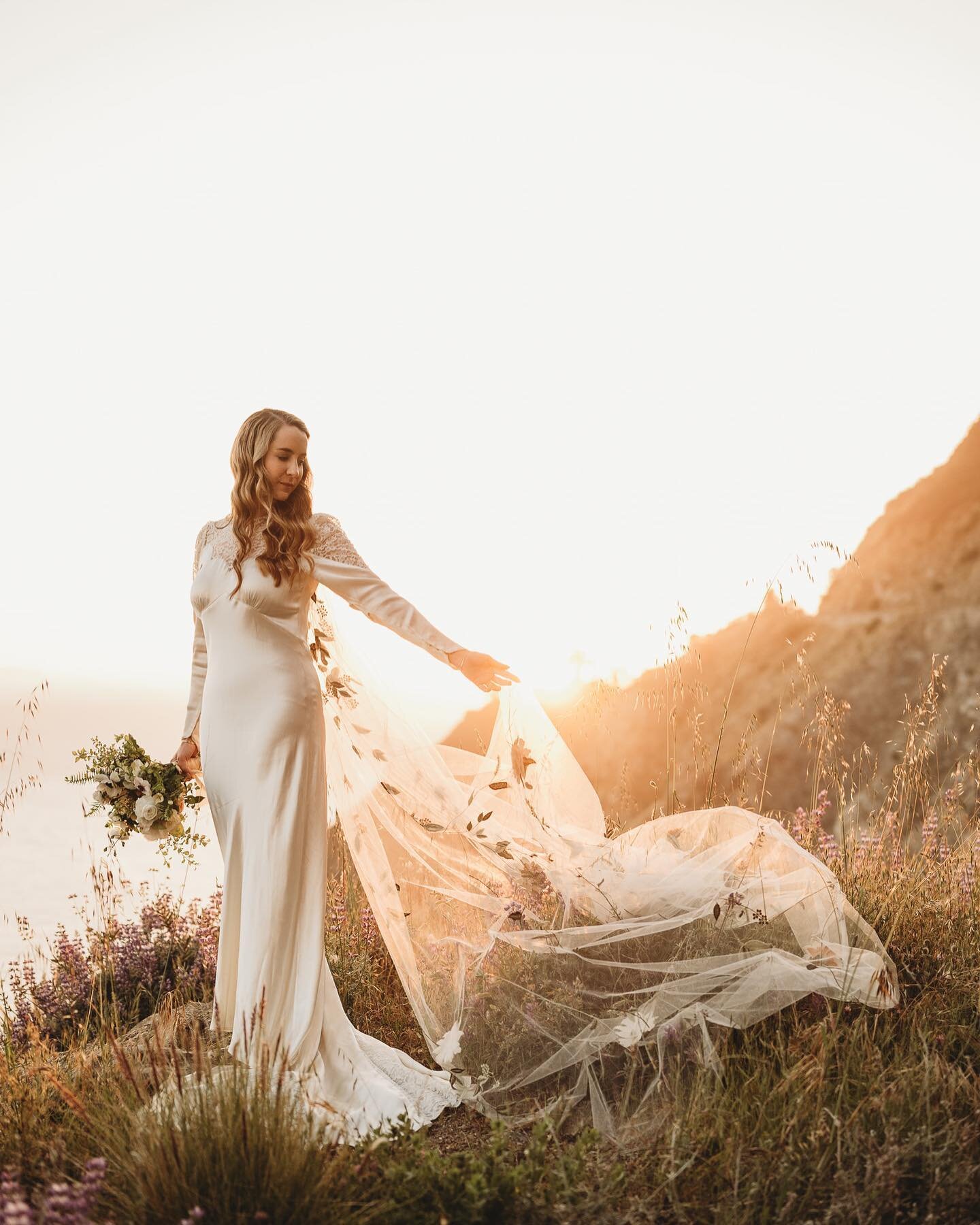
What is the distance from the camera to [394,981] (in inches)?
194

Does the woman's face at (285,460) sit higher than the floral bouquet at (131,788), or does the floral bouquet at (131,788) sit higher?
the woman's face at (285,460)

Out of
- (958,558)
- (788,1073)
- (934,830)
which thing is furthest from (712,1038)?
(958,558)

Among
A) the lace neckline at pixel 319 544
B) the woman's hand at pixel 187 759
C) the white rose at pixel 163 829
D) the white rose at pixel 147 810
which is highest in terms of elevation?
the lace neckline at pixel 319 544

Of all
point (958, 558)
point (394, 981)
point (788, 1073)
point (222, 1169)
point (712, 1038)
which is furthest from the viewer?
point (958, 558)

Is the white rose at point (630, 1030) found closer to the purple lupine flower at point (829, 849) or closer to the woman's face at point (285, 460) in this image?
the purple lupine flower at point (829, 849)

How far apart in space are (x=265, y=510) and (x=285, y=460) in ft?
0.71

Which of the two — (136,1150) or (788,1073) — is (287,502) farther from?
(788,1073)

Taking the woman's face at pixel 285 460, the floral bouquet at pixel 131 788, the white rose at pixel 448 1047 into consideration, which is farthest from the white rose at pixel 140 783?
the white rose at pixel 448 1047

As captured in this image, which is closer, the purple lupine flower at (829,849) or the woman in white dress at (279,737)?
the woman in white dress at (279,737)

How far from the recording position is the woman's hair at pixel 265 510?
13.7 ft

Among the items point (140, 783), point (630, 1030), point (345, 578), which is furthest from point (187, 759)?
point (630, 1030)

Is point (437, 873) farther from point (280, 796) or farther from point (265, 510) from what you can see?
point (265, 510)

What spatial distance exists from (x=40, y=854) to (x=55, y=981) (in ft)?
2.16

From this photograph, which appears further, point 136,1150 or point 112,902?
point 112,902
